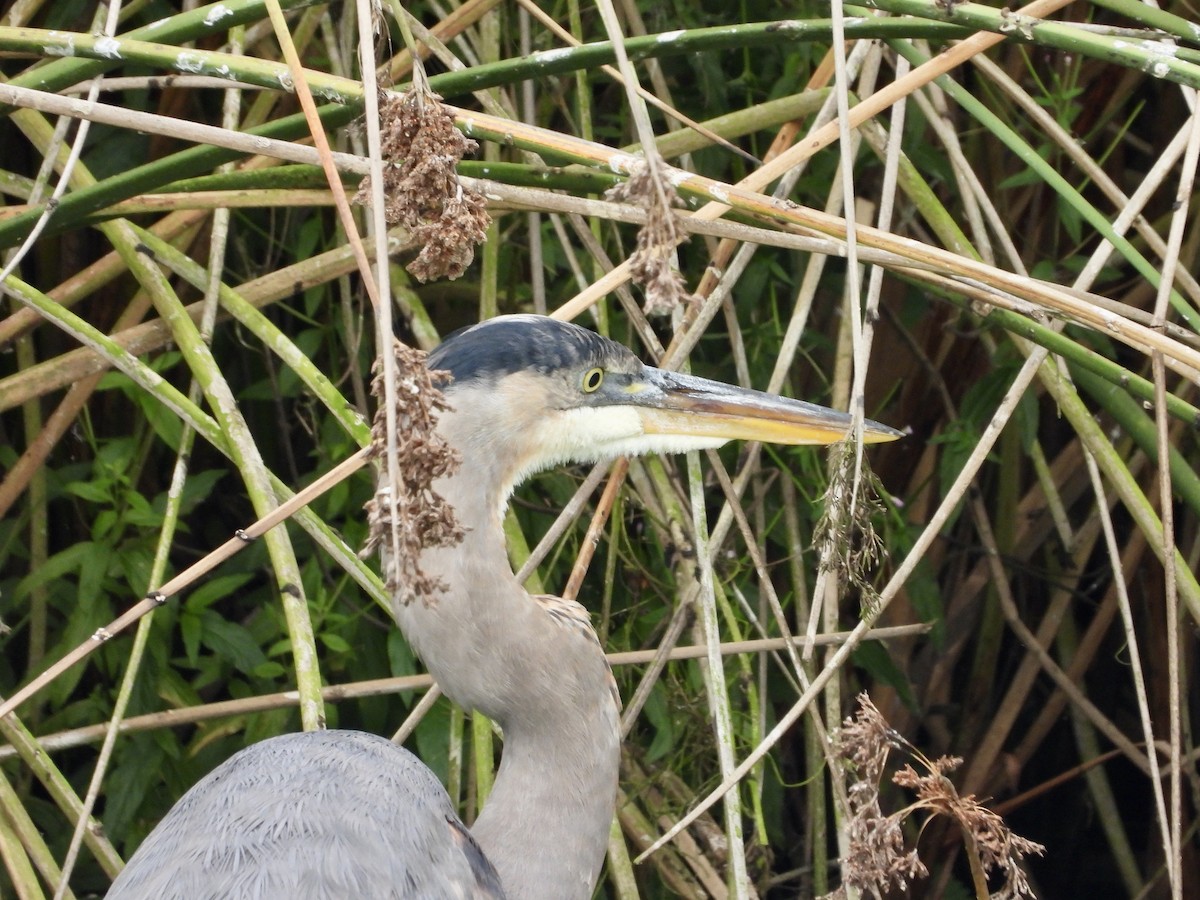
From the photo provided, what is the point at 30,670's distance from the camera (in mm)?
2068

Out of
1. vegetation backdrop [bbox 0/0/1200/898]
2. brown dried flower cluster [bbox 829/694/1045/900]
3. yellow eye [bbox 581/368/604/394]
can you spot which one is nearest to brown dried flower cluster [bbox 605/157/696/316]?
vegetation backdrop [bbox 0/0/1200/898]

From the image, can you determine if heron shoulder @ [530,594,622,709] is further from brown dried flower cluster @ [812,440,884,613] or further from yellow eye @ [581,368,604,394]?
brown dried flower cluster @ [812,440,884,613]

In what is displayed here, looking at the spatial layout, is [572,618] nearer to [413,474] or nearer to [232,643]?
[413,474]

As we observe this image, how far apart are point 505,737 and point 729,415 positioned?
42 centimetres

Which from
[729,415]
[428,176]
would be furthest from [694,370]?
[428,176]

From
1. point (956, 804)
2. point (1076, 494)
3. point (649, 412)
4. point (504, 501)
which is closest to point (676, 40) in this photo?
point (649, 412)

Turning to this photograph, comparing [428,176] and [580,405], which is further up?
[428,176]

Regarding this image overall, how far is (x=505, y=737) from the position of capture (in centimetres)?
135

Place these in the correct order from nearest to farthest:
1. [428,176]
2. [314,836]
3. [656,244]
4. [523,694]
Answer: [656,244], [428,176], [314,836], [523,694]

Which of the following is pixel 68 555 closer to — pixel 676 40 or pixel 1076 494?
pixel 676 40

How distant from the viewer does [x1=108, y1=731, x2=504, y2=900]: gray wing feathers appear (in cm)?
116

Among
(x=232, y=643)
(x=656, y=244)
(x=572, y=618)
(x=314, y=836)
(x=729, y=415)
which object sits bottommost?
(x=232, y=643)

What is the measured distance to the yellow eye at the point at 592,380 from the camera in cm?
136

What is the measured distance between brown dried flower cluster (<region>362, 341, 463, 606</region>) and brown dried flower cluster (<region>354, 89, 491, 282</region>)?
0.31 feet
